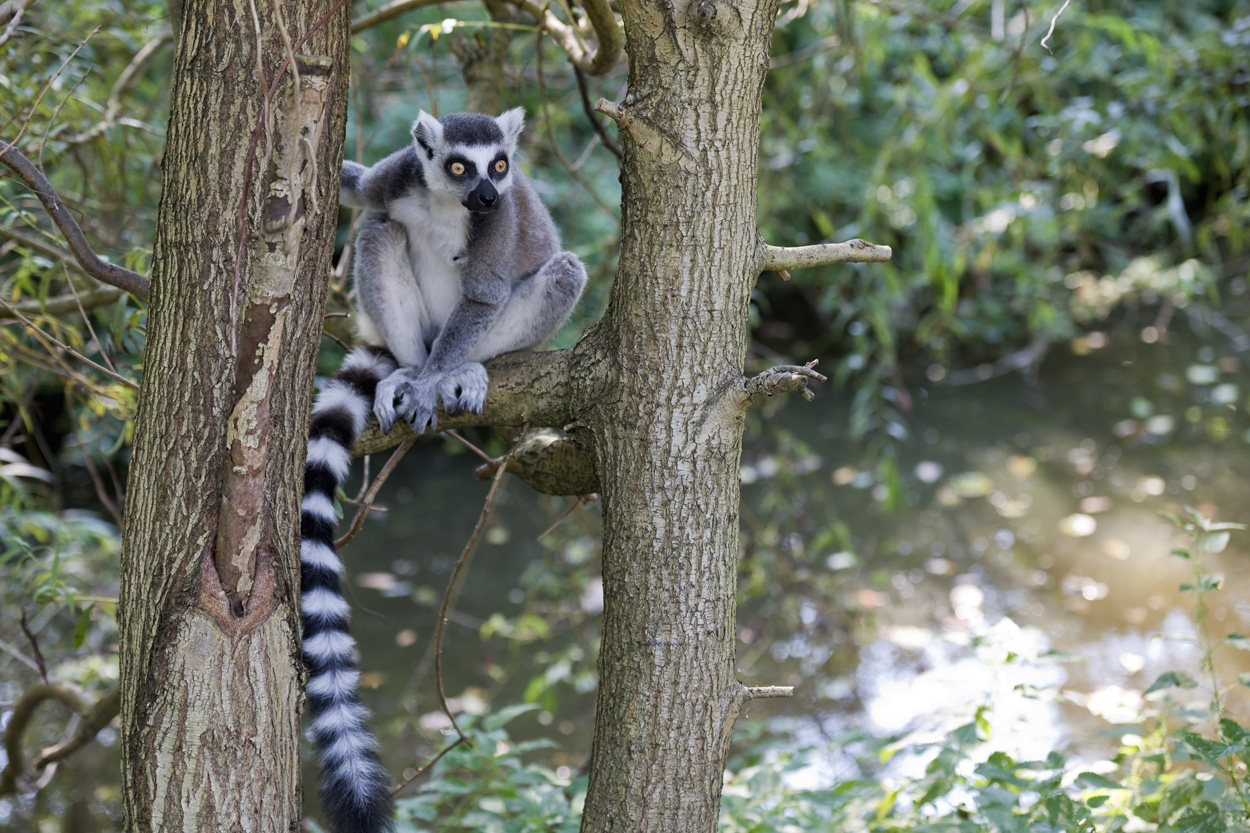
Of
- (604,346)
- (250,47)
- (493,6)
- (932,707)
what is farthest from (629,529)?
(932,707)

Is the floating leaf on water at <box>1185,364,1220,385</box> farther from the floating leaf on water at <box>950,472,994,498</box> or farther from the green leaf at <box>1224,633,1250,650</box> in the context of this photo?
the green leaf at <box>1224,633,1250,650</box>

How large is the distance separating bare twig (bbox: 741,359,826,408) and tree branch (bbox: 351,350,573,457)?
45cm

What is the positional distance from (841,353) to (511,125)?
6.02 meters

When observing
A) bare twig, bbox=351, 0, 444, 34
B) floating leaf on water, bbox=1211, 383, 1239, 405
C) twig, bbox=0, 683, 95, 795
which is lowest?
twig, bbox=0, 683, 95, 795

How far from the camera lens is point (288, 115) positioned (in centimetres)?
150

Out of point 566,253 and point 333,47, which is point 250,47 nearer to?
point 333,47

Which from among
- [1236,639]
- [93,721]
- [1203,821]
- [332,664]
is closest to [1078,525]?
[1236,639]

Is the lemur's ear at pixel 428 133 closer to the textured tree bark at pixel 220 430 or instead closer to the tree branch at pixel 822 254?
the textured tree bark at pixel 220 430

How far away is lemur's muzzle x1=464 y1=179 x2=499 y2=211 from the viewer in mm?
2432

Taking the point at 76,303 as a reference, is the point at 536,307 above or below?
above

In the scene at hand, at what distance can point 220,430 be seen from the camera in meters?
1.51

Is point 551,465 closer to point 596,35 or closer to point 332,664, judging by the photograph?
point 332,664

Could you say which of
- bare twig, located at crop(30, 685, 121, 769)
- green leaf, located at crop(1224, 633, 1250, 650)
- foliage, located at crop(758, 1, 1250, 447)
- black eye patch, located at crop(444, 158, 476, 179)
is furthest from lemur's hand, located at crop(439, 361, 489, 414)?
green leaf, located at crop(1224, 633, 1250, 650)

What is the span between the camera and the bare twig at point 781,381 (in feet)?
4.72
